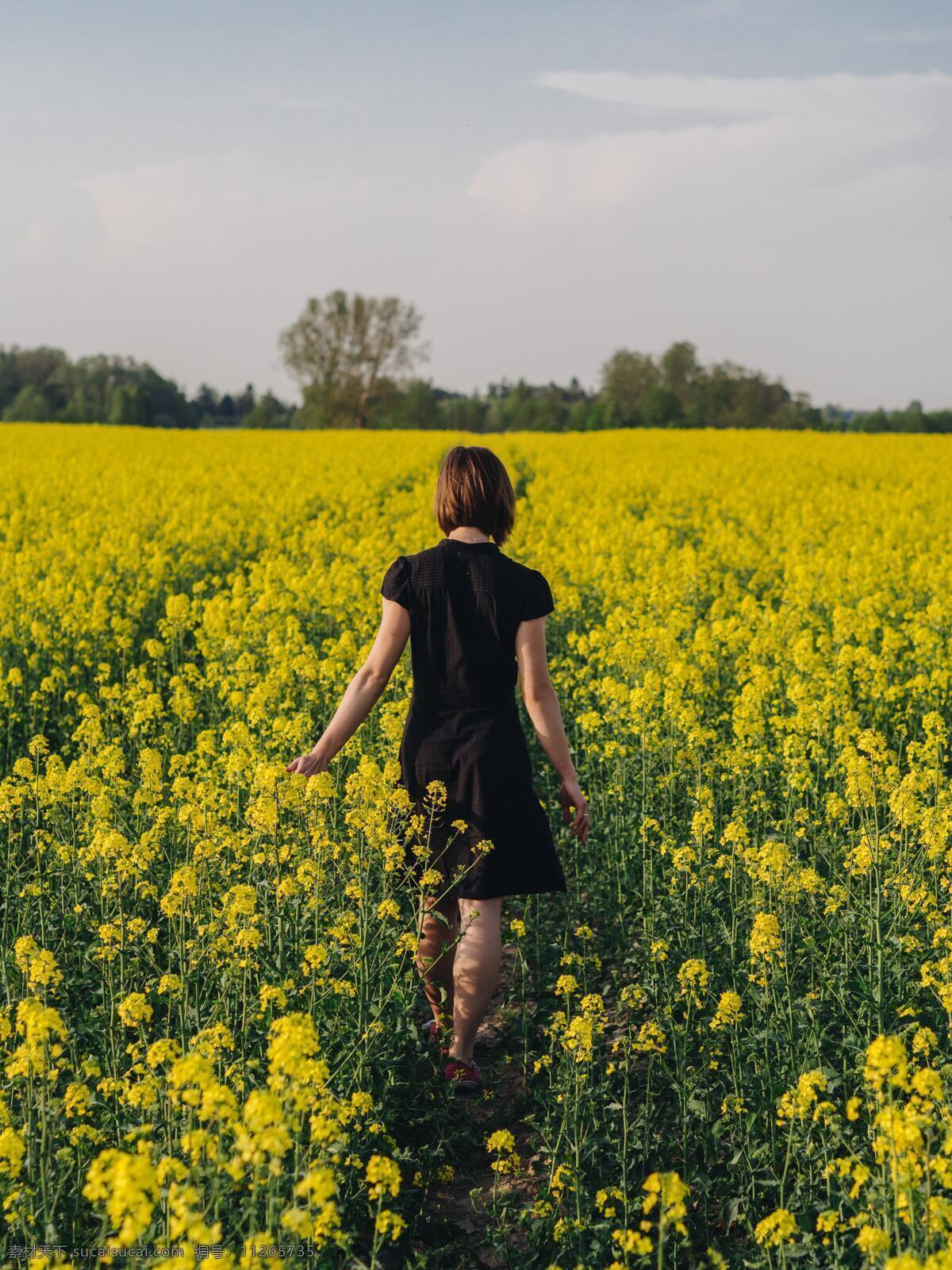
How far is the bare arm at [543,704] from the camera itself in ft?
13.0

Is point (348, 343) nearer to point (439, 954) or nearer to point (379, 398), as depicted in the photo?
point (379, 398)

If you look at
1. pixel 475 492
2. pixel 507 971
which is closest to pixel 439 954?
pixel 507 971

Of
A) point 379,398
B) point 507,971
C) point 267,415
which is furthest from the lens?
point 267,415

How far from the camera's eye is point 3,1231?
3148 millimetres

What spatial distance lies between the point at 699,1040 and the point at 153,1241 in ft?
7.05

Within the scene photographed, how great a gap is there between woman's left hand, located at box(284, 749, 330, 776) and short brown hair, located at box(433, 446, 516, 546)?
3.13 feet

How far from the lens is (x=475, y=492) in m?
3.98

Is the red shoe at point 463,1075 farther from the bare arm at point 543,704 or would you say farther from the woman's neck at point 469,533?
the woman's neck at point 469,533

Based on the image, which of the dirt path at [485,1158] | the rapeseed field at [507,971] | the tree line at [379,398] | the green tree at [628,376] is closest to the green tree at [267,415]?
the tree line at [379,398]

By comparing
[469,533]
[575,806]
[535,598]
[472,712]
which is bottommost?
[575,806]

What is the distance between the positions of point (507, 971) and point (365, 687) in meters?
1.98

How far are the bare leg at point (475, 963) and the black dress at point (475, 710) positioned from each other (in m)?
0.07

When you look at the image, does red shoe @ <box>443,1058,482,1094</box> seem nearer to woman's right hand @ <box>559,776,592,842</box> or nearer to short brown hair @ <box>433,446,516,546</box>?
woman's right hand @ <box>559,776,592,842</box>

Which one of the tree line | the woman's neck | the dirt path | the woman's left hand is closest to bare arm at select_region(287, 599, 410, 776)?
the woman's left hand
